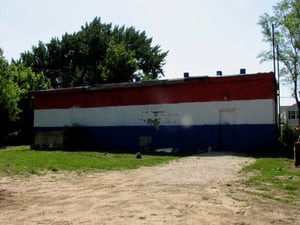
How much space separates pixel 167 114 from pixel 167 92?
1307 millimetres

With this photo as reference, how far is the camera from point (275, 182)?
1045 centimetres

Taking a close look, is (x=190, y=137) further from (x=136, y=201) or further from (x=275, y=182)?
(x=136, y=201)

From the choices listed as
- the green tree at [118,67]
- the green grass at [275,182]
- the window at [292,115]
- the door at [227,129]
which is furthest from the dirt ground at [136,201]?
the window at [292,115]

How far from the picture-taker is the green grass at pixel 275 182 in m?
8.54

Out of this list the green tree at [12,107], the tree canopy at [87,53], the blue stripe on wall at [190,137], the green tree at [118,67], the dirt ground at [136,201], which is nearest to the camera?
the dirt ground at [136,201]

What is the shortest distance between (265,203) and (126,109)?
59.4 feet

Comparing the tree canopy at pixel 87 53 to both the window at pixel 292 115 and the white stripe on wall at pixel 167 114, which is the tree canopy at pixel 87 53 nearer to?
the window at pixel 292 115

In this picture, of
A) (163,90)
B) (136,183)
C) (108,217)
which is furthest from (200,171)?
(163,90)

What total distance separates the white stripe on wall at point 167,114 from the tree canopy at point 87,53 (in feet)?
75.9

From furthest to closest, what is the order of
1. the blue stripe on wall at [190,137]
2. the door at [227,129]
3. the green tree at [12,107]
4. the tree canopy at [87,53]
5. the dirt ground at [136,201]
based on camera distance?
the tree canopy at [87,53]
the green tree at [12,107]
the door at [227,129]
the blue stripe on wall at [190,137]
the dirt ground at [136,201]

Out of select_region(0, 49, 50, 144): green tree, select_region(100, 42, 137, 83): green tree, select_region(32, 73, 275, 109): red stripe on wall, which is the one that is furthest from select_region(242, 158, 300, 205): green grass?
select_region(100, 42, 137, 83): green tree

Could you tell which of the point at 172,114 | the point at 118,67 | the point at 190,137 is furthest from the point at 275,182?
the point at 118,67

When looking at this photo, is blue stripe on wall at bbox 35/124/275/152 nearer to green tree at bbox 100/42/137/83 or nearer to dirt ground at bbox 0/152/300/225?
dirt ground at bbox 0/152/300/225

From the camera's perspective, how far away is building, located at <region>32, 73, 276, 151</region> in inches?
852
